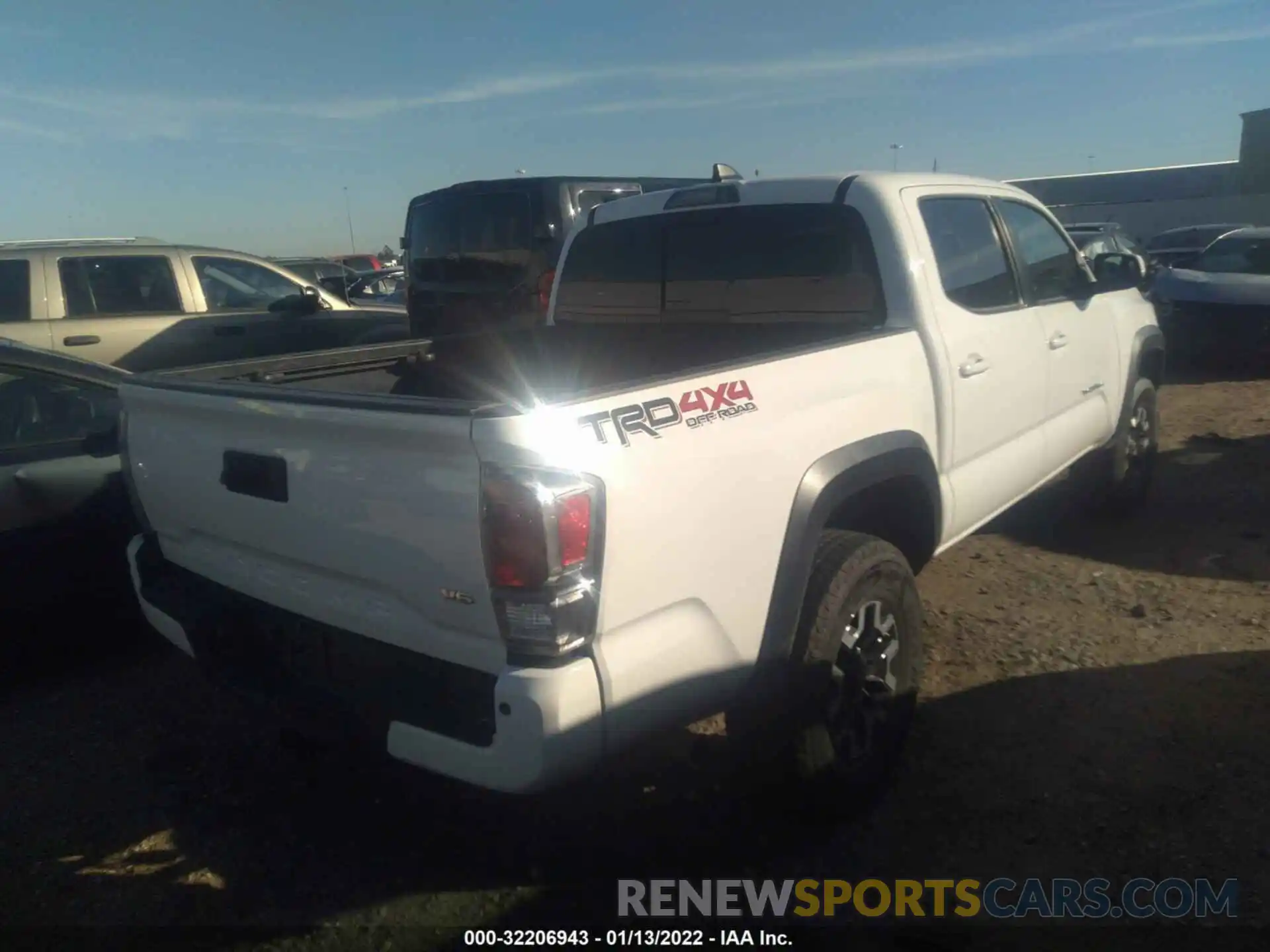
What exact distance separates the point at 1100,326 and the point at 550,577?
3833mm

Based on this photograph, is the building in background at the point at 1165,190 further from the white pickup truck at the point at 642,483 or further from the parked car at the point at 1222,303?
the white pickup truck at the point at 642,483

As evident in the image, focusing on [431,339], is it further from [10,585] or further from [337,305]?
[337,305]

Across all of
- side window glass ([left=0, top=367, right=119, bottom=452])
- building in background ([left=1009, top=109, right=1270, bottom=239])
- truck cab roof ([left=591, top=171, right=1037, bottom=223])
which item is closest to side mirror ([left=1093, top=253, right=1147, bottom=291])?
truck cab roof ([left=591, top=171, right=1037, bottom=223])

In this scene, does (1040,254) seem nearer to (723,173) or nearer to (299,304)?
(723,173)

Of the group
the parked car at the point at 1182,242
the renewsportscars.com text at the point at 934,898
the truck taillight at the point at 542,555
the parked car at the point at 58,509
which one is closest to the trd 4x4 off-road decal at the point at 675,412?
the truck taillight at the point at 542,555

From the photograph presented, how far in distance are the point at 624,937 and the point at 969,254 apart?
2840 mm

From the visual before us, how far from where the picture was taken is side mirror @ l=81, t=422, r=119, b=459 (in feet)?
12.6

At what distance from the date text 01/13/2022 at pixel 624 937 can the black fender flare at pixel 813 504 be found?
0.74 metres

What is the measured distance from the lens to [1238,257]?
432 inches

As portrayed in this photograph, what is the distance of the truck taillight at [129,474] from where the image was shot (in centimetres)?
320

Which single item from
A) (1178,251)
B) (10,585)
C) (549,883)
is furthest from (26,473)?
(1178,251)

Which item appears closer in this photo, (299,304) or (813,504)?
(813,504)

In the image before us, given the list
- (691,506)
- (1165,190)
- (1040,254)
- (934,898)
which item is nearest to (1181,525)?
(1040,254)

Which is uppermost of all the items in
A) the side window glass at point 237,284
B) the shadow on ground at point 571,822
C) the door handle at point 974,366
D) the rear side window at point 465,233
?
the rear side window at point 465,233
